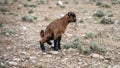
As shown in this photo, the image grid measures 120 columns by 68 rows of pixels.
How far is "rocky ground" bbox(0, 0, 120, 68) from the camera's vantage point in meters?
8.20

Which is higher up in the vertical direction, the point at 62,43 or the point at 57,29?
the point at 57,29

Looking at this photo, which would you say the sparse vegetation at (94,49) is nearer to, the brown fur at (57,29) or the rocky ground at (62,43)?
the rocky ground at (62,43)

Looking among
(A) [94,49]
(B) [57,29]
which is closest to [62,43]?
(A) [94,49]

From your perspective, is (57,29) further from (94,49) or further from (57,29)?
(94,49)

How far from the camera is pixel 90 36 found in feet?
36.5

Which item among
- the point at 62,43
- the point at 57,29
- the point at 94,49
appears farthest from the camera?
the point at 62,43

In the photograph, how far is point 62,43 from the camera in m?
10.2

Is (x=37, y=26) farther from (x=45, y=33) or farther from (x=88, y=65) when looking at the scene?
(x=88, y=65)

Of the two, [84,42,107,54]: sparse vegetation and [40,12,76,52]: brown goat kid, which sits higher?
[40,12,76,52]: brown goat kid

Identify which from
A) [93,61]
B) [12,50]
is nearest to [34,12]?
[12,50]

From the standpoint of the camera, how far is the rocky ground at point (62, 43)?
8.20 meters

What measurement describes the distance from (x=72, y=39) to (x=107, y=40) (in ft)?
4.02

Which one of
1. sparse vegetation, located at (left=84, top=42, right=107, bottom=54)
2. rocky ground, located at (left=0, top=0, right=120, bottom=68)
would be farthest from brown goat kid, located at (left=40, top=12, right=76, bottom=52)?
sparse vegetation, located at (left=84, top=42, right=107, bottom=54)

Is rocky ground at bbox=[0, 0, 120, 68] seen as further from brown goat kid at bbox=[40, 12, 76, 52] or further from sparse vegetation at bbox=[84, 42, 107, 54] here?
brown goat kid at bbox=[40, 12, 76, 52]
